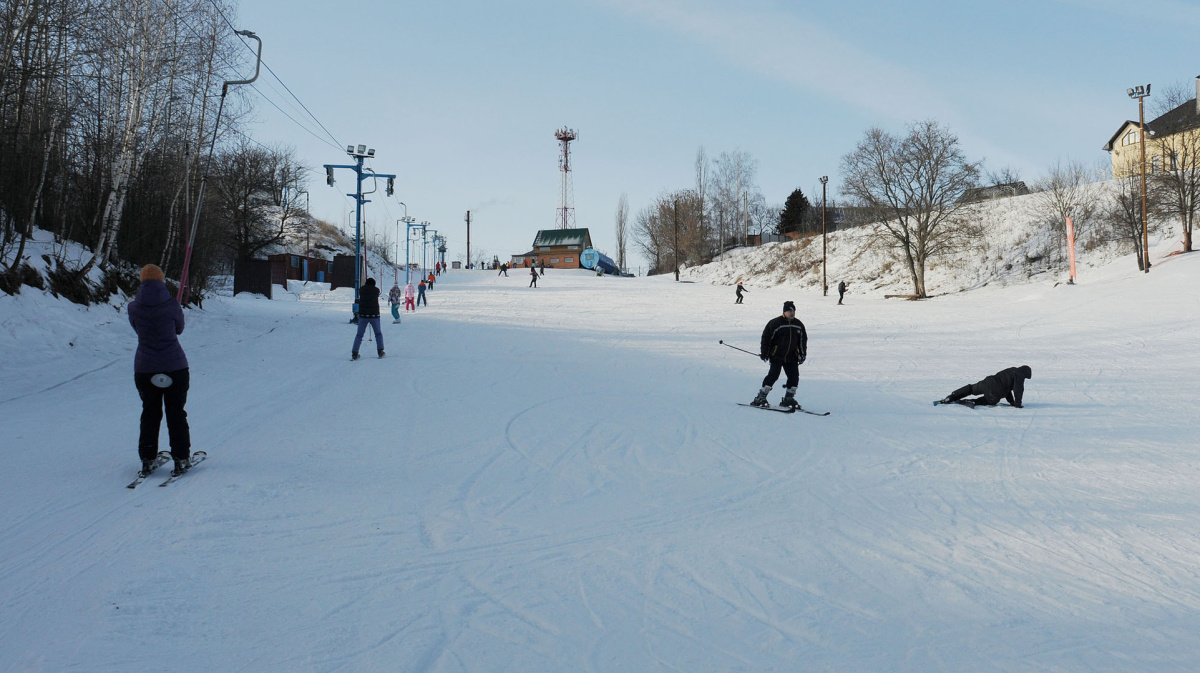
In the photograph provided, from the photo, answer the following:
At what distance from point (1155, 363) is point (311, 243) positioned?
65.9 meters

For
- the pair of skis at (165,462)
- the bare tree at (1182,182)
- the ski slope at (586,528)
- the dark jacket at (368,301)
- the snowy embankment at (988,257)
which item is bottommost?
the ski slope at (586,528)

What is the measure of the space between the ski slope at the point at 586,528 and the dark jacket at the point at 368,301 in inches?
90.2

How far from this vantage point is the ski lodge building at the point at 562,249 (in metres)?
82.5

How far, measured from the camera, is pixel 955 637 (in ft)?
11.1

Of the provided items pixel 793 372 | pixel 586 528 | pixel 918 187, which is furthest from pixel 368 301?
pixel 918 187


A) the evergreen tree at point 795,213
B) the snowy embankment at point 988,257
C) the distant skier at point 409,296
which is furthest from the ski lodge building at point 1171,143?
the distant skier at point 409,296

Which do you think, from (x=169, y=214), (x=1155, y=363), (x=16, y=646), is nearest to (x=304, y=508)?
(x=16, y=646)

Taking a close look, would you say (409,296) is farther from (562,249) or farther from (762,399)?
(562,249)

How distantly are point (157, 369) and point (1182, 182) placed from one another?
4501 centimetres

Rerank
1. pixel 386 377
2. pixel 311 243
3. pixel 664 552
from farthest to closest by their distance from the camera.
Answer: pixel 311 243, pixel 386 377, pixel 664 552

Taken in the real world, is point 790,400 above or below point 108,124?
below

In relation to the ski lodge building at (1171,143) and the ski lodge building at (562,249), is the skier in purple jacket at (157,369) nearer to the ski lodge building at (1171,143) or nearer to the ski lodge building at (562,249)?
the ski lodge building at (1171,143)

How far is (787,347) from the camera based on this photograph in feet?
31.8

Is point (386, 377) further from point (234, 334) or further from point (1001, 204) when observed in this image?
point (1001, 204)
